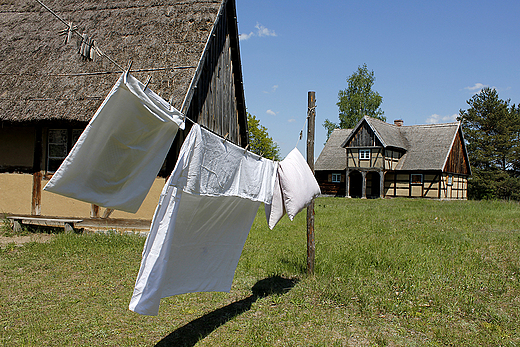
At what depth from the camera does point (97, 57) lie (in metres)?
8.87

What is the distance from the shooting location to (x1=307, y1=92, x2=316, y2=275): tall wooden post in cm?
627

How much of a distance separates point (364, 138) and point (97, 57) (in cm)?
2449

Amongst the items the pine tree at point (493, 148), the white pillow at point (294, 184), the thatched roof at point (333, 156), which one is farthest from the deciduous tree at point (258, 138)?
the white pillow at point (294, 184)

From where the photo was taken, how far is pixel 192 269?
432cm

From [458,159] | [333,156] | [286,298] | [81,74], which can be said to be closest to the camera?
[286,298]

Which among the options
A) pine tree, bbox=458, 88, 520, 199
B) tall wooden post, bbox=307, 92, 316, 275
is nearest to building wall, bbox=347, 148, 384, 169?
pine tree, bbox=458, 88, 520, 199

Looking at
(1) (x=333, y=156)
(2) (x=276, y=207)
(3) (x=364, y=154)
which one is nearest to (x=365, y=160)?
(3) (x=364, y=154)

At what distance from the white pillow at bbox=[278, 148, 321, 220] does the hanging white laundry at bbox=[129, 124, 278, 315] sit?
193mm

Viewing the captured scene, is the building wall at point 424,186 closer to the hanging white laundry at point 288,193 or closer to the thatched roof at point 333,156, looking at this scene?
the thatched roof at point 333,156

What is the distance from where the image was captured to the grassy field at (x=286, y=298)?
4.22 meters

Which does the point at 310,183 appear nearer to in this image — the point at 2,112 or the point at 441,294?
the point at 441,294

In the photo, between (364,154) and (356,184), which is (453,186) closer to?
(356,184)

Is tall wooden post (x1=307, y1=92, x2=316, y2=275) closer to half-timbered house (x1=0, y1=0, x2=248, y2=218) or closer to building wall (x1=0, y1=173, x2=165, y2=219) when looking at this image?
half-timbered house (x1=0, y1=0, x2=248, y2=218)

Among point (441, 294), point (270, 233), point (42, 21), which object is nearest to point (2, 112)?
point (42, 21)
